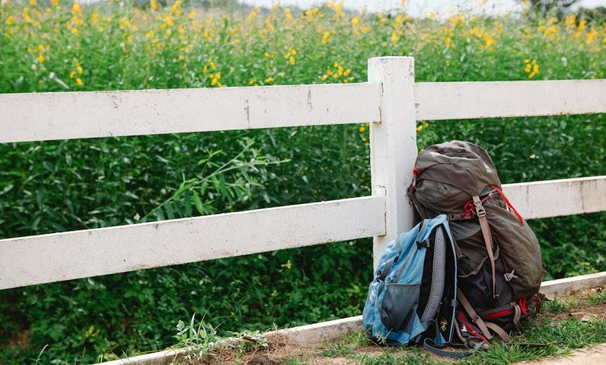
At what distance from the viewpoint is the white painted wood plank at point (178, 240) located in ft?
10.6

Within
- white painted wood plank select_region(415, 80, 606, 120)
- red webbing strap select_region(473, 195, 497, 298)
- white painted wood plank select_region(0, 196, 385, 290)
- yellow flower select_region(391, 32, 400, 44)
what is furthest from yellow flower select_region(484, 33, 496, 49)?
red webbing strap select_region(473, 195, 497, 298)

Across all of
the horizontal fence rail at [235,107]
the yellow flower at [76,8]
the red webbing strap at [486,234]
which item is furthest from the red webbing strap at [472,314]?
the yellow flower at [76,8]

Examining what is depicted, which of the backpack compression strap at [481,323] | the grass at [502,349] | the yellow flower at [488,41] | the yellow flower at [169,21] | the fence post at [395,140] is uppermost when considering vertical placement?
the yellow flower at [169,21]

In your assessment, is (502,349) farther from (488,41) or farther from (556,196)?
(488,41)

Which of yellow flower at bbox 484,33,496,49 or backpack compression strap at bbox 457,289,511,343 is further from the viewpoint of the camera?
yellow flower at bbox 484,33,496,49

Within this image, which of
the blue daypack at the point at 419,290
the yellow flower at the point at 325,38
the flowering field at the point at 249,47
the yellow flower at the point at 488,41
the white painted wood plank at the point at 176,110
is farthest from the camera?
the yellow flower at the point at 488,41

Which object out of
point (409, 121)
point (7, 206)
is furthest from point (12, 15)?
point (409, 121)

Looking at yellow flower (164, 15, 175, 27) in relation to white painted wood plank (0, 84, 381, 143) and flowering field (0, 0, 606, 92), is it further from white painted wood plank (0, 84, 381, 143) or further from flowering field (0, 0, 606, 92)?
white painted wood plank (0, 84, 381, 143)

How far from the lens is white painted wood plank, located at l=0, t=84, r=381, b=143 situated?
3.19m

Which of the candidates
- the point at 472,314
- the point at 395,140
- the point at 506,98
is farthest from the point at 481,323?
the point at 506,98

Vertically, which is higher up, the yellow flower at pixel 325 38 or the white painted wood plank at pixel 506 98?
the yellow flower at pixel 325 38

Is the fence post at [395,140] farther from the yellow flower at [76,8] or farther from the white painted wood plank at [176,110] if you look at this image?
the yellow flower at [76,8]

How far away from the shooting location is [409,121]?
3.83 metres

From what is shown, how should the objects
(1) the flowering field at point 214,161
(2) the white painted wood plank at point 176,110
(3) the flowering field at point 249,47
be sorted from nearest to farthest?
(2) the white painted wood plank at point 176,110, (1) the flowering field at point 214,161, (3) the flowering field at point 249,47
